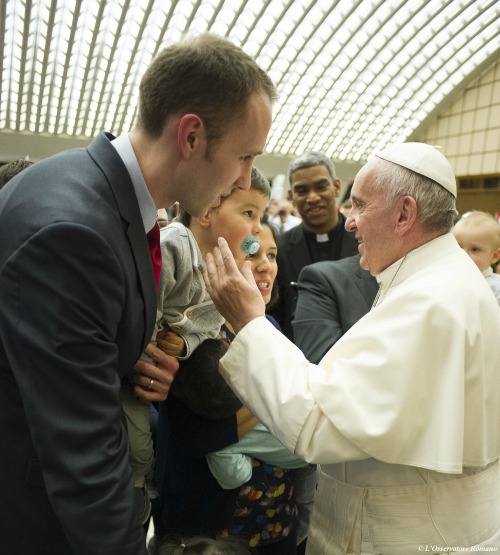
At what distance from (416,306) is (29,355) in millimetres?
1133

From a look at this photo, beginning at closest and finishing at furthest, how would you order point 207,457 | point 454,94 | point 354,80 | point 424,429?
point 424,429, point 207,457, point 454,94, point 354,80

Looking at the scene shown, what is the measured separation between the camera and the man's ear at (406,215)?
1.88m

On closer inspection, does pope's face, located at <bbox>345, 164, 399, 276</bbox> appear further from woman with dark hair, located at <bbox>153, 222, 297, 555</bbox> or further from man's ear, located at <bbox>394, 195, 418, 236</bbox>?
woman with dark hair, located at <bbox>153, 222, 297, 555</bbox>

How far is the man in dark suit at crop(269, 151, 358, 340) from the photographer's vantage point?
4.24 m

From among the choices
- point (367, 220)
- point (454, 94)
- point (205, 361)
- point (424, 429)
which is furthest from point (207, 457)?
point (454, 94)

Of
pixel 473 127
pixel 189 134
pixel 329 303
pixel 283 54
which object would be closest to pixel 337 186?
pixel 329 303

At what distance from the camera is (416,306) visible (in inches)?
65.1

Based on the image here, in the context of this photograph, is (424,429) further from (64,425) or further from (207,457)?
(64,425)

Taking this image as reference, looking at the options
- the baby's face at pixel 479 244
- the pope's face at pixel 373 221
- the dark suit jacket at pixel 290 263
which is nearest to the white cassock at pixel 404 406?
the pope's face at pixel 373 221

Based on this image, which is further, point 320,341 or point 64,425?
point 320,341

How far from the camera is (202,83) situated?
1.31m

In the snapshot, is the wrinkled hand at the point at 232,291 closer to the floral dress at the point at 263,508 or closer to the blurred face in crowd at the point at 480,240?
the floral dress at the point at 263,508

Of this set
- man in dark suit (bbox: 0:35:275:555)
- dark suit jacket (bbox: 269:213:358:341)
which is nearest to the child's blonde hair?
dark suit jacket (bbox: 269:213:358:341)

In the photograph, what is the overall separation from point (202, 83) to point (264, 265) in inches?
55.5
